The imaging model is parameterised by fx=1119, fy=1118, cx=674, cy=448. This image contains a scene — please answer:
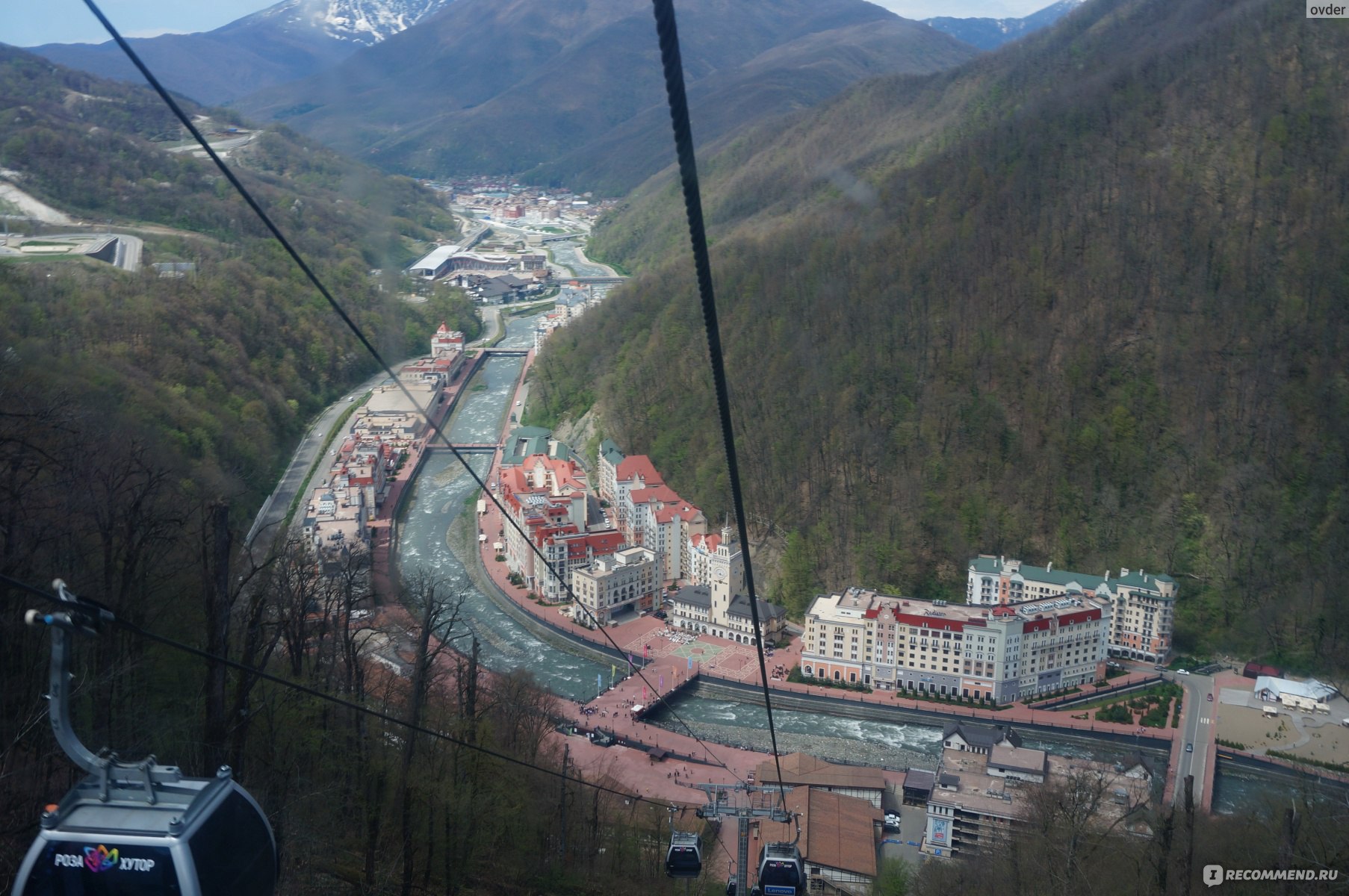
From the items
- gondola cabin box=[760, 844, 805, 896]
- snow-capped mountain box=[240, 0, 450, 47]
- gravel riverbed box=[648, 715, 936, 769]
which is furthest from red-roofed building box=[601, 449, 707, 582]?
gondola cabin box=[760, 844, 805, 896]

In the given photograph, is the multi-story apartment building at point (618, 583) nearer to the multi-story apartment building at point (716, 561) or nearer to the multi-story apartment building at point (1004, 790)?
the multi-story apartment building at point (716, 561)

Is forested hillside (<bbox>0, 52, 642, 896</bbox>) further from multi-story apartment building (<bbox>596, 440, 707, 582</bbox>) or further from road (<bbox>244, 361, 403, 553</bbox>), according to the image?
multi-story apartment building (<bbox>596, 440, 707, 582</bbox>)

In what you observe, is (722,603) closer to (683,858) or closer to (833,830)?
(833,830)

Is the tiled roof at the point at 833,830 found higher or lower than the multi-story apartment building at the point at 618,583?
lower
